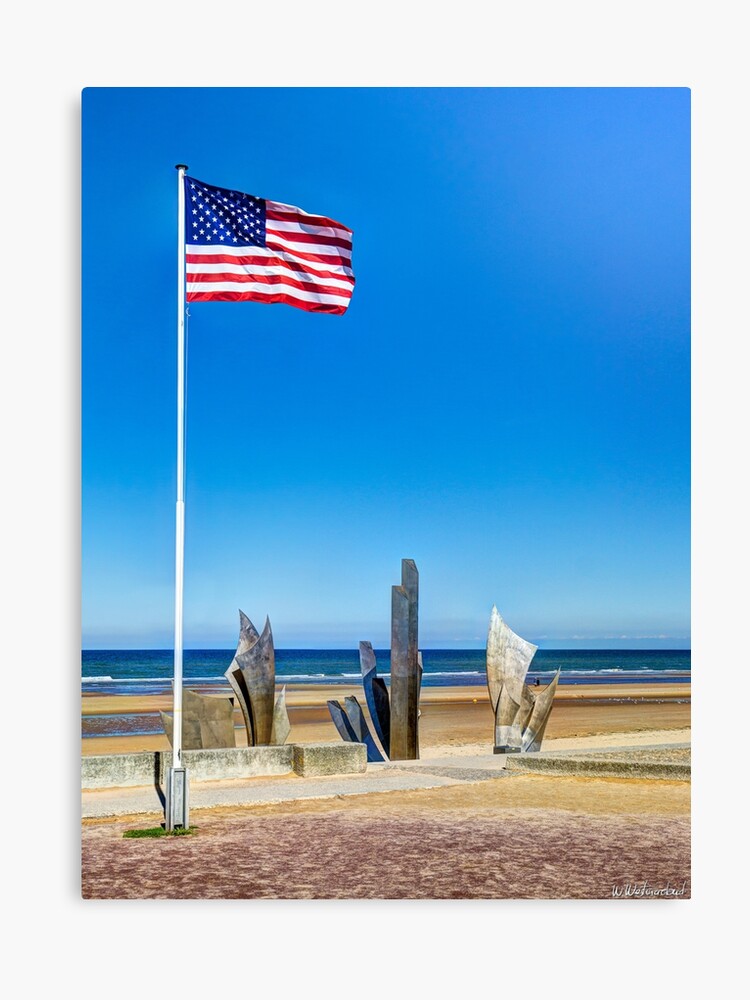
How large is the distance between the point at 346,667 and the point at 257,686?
31569mm

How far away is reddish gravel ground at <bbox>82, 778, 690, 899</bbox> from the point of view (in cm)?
684

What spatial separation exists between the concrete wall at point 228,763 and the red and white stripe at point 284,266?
3479 millimetres

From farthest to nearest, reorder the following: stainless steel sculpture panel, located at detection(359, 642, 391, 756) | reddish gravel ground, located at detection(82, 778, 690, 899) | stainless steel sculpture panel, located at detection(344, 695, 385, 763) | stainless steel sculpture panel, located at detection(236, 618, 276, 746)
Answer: stainless steel sculpture panel, located at detection(359, 642, 391, 756) → stainless steel sculpture panel, located at detection(344, 695, 385, 763) → stainless steel sculpture panel, located at detection(236, 618, 276, 746) → reddish gravel ground, located at detection(82, 778, 690, 899)

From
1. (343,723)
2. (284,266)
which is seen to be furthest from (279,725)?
(284,266)

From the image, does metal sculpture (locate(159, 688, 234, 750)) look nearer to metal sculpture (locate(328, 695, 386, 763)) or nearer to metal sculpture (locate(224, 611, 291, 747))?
metal sculpture (locate(224, 611, 291, 747))

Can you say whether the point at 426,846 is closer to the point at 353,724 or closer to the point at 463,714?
the point at 353,724

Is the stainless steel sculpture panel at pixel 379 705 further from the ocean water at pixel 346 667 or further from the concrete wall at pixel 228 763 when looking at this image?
the ocean water at pixel 346 667

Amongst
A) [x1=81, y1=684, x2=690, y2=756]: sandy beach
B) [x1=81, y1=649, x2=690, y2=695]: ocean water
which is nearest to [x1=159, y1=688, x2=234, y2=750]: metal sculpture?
[x1=81, y1=684, x2=690, y2=756]: sandy beach

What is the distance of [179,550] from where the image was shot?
7.12 metres

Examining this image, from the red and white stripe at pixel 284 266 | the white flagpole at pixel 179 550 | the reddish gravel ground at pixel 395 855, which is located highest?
the red and white stripe at pixel 284 266

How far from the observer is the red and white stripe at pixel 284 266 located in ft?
24.2

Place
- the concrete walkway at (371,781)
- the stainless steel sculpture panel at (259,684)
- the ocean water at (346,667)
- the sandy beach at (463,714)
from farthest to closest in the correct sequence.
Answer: the ocean water at (346,667) → the sandy beach at (463,714) → the stainless steel sculpture panel at (259,684) → the concrete walkway at (371,781)

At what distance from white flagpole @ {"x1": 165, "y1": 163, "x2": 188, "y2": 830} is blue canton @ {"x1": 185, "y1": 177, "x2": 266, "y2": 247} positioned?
6cm

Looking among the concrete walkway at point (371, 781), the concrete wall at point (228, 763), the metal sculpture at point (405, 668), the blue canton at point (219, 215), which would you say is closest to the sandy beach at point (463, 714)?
the metal sculpture at point (405, 668)
